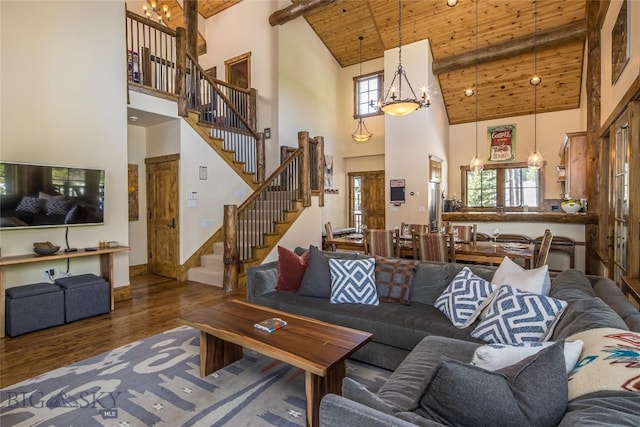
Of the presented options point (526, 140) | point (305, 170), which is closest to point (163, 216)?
point (305, 170)

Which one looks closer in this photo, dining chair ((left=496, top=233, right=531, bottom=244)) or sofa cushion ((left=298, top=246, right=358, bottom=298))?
sofa cushion ((left=298, top=246, right=358, bottom=298))

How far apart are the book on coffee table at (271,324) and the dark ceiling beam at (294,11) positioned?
651cm

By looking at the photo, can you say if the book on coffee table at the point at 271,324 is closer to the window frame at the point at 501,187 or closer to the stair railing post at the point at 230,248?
the stair railing post at the point at 230,248

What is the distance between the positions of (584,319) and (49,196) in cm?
484

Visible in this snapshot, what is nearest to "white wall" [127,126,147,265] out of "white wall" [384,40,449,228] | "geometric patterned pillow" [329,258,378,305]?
"geometric patterned pillow" [329,258,378,305]

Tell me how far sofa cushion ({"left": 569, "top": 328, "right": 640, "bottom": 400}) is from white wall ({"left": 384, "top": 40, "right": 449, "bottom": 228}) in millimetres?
6169

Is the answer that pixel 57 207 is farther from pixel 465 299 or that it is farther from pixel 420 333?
pixel 465 299

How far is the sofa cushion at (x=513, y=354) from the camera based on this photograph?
47.5 inches

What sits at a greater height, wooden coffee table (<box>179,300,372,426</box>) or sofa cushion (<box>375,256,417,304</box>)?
sofa cushion (<box>375,256,417,304</box>)

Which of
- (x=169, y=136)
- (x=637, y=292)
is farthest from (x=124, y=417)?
(x=169, y=136)

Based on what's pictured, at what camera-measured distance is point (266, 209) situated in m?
5.84

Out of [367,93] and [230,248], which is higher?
[367,93]

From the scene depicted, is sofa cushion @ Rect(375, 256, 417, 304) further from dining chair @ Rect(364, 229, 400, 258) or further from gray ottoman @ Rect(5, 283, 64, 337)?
gray ottoman @ Rect(5, 283, 64, 337)

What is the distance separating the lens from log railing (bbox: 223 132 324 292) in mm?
4922
